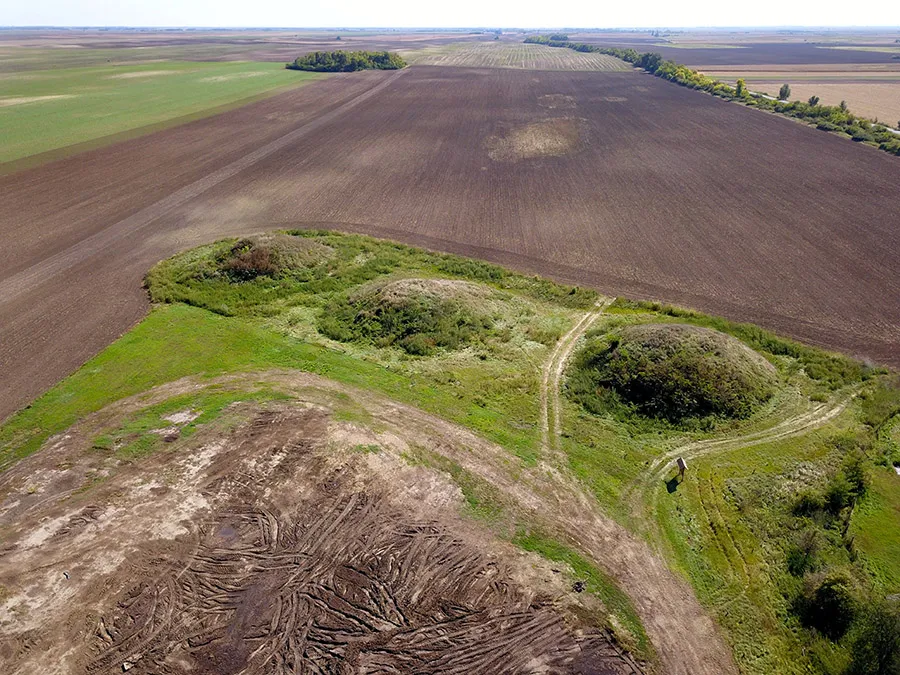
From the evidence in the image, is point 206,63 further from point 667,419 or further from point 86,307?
point 667,419

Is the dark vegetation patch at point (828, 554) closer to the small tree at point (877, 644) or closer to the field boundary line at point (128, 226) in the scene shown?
the small tree at point (877, 644)

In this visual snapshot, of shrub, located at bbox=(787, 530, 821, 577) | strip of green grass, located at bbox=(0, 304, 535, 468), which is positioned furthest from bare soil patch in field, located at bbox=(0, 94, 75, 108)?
shrub, located at bbox=(787, 530, 821, 577)

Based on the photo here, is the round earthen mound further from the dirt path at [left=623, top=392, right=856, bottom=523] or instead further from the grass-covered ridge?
the dirt path at [left=623, top=392, right=856, bottom=523]

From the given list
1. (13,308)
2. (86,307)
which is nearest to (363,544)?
(86,307)

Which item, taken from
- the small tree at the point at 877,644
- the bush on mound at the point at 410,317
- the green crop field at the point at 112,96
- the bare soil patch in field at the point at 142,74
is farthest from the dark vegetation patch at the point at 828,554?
the bare soil patch in field at the point at 142,74

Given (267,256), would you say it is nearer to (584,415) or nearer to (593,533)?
(584,415)
